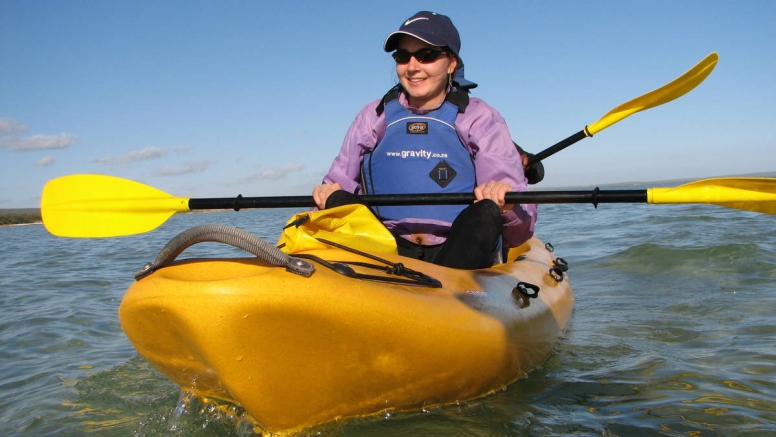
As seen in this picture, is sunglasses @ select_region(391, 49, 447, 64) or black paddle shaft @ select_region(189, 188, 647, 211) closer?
black paddle shaft @ select_region(189, 188, 647, 211)

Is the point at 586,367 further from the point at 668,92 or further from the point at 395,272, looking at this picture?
the point at 668,92

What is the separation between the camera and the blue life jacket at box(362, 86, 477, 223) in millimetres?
3467

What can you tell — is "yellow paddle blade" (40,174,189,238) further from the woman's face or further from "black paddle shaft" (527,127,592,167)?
"black paddle shaft" (527,127,592,167)

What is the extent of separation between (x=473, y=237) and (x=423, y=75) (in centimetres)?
101

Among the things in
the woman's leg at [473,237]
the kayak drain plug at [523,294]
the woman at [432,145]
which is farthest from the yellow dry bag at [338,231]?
the kayak drain plug at [523,294]

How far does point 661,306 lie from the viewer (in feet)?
14.3

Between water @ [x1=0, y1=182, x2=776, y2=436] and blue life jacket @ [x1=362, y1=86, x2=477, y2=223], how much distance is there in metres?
1.06

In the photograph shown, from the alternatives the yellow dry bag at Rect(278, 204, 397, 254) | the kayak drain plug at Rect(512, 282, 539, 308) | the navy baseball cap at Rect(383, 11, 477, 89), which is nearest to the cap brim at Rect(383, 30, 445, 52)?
the navy baseball cap at Rect(383, 11, 477, 89)

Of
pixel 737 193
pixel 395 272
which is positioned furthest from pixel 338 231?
pixel 737 193

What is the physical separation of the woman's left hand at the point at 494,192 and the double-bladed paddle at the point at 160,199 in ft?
0.12

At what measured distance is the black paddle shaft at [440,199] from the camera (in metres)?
2.96

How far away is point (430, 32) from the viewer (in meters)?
3.36

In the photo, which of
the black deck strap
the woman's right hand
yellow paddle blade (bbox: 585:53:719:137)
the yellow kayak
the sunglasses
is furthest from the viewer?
yellow paddle blade (bbox: 585:53:719:137)

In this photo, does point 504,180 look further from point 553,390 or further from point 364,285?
point 364,285
